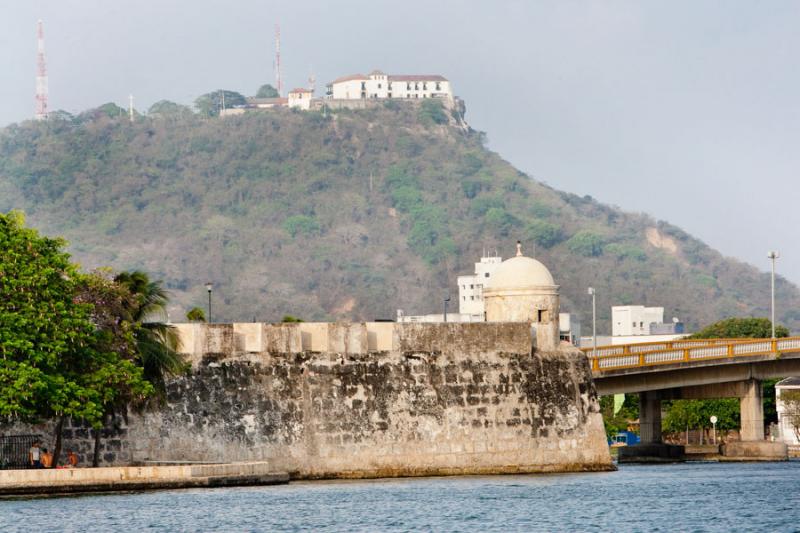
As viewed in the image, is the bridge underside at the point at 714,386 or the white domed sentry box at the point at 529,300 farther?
the bridge underside at the point at 714,386

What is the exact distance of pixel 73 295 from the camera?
196 feet

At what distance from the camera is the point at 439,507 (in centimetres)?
5447

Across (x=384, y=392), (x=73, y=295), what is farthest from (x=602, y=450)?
(x=73, y=295)

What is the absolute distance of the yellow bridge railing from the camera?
79.2m

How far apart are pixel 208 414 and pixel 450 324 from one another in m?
9.94

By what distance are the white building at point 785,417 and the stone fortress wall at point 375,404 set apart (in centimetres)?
5019

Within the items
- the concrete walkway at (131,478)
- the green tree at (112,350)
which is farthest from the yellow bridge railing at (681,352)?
the green tree at (112,350)

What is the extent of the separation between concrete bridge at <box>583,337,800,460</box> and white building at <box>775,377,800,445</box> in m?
25.4

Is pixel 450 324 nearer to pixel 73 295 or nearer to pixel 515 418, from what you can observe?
pixel 515 418

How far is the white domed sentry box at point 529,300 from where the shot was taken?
70312mm

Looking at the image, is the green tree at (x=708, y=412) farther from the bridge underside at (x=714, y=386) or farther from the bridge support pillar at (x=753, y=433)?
the bridge support pillar at (x=753, y=433)

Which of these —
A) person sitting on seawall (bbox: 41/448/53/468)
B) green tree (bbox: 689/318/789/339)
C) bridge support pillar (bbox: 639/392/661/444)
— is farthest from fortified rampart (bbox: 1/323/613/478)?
green tree (bbox: 689/318/789/339)

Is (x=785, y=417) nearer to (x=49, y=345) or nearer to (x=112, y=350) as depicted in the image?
(x=112, y=350)

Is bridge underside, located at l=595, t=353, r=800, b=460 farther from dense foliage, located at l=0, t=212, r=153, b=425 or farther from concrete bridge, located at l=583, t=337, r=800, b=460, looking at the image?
dense foliage, located at l=0, t=212, r=153, b=425
